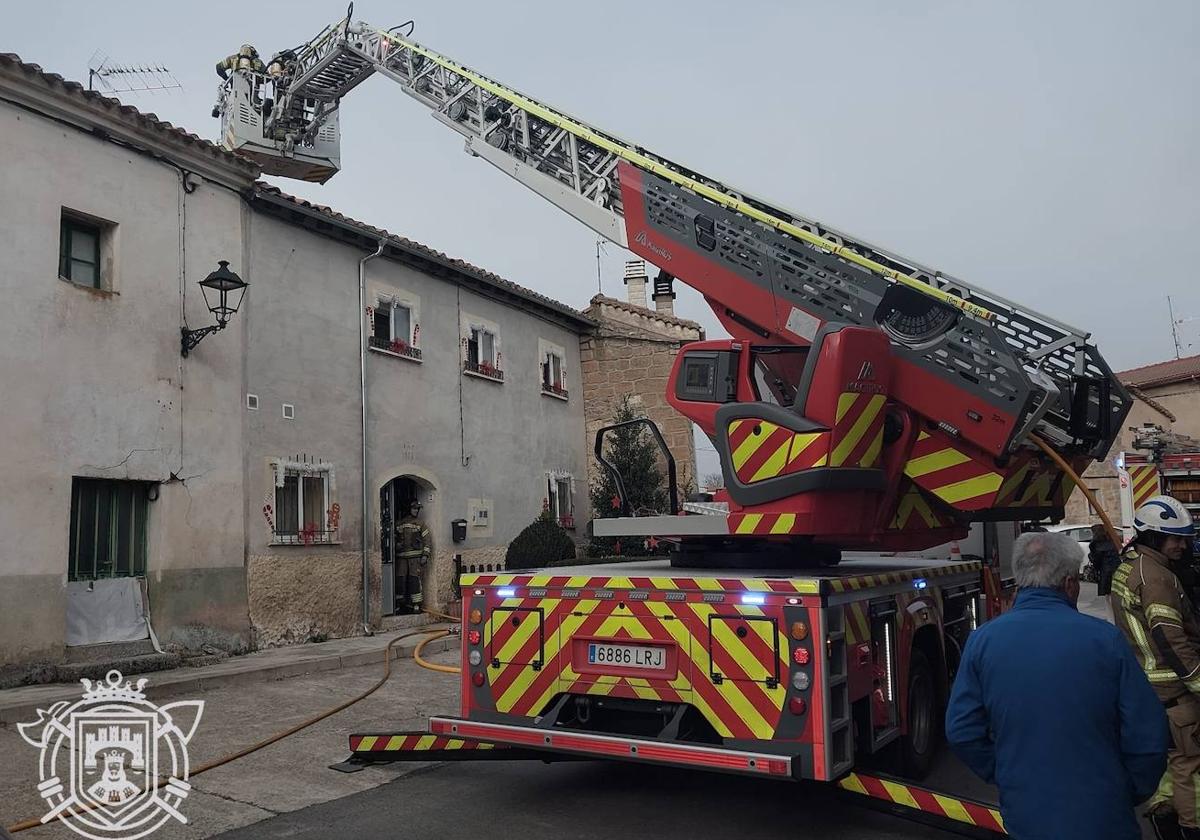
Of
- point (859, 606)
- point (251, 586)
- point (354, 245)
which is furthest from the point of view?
point (354, 245)

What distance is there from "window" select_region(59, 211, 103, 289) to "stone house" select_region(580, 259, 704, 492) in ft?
36.4

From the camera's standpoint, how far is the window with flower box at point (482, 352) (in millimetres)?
16266

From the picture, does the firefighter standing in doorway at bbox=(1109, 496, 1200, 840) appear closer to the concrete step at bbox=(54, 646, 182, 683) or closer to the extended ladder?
the extended ladder

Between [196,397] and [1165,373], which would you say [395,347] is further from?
[1165,373]

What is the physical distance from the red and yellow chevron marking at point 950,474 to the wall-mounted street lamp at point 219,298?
7968mm

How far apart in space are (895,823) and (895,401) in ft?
7.90

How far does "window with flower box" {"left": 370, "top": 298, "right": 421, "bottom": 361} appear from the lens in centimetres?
1429

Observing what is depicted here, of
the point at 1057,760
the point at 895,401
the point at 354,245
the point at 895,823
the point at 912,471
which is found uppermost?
the point at 354,245

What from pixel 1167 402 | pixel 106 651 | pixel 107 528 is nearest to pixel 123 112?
pixel 107 528

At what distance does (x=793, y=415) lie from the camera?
18.4ft

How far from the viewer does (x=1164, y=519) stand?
4738 millimetres

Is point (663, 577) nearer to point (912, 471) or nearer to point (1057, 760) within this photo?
point (912, 471)

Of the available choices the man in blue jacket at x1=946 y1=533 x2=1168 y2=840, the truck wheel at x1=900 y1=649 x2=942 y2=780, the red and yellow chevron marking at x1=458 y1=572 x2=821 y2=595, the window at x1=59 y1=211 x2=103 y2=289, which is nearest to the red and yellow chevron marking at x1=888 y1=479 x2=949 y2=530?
the truck wheel at x1=900 y1=649 x2=942 y2=780

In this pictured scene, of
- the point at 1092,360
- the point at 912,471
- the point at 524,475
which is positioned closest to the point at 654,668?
the point at 912,471
